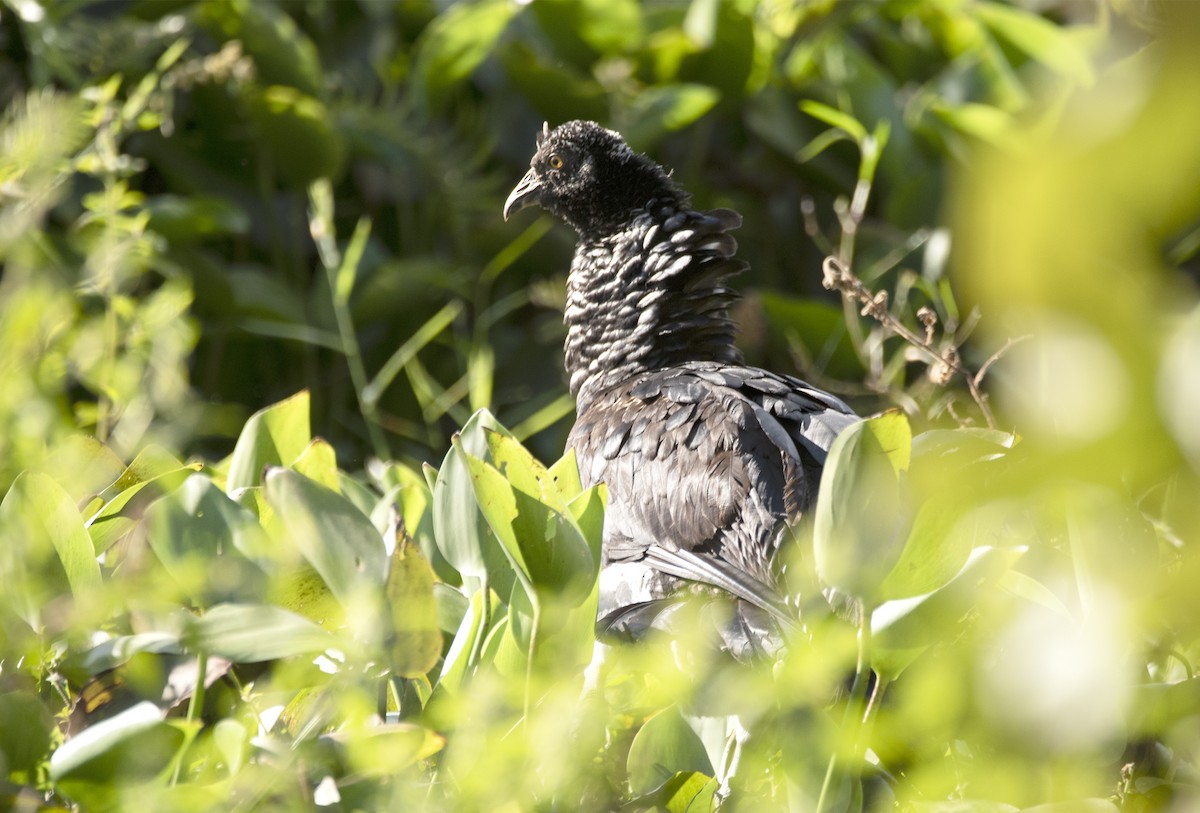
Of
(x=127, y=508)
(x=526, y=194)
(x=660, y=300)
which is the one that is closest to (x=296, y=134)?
(x=526, y=194)

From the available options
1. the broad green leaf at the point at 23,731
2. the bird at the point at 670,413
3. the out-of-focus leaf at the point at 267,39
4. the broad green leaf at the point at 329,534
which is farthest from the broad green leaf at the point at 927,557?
the out-of-focus leaf at the point at 267,39

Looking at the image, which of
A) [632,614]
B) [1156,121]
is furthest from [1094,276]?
[632,614]

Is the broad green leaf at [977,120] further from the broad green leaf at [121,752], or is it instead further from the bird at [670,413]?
the broad green leaf at [121,752]

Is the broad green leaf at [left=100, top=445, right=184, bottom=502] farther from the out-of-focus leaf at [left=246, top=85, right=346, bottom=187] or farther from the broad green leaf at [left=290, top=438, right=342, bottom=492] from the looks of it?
the out-of-focus leaf at [left=246, top=85, right=346, bottom=187]

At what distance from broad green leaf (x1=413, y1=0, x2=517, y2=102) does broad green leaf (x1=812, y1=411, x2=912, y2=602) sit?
2815 mm

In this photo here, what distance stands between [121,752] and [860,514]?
0.47 m

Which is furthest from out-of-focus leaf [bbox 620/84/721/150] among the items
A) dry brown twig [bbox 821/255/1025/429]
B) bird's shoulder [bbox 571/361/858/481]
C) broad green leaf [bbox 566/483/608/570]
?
broad green leaf [bbox 566/483/608/570]

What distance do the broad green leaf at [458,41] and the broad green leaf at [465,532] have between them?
2519 mm

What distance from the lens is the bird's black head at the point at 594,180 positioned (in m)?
2.59

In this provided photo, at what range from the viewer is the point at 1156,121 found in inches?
12.8

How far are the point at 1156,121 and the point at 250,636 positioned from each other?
0.60 meters

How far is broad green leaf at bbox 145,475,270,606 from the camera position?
0.88m

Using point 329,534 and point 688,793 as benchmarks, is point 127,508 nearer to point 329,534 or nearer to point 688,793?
point 329,534

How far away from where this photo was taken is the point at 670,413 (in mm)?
2002
